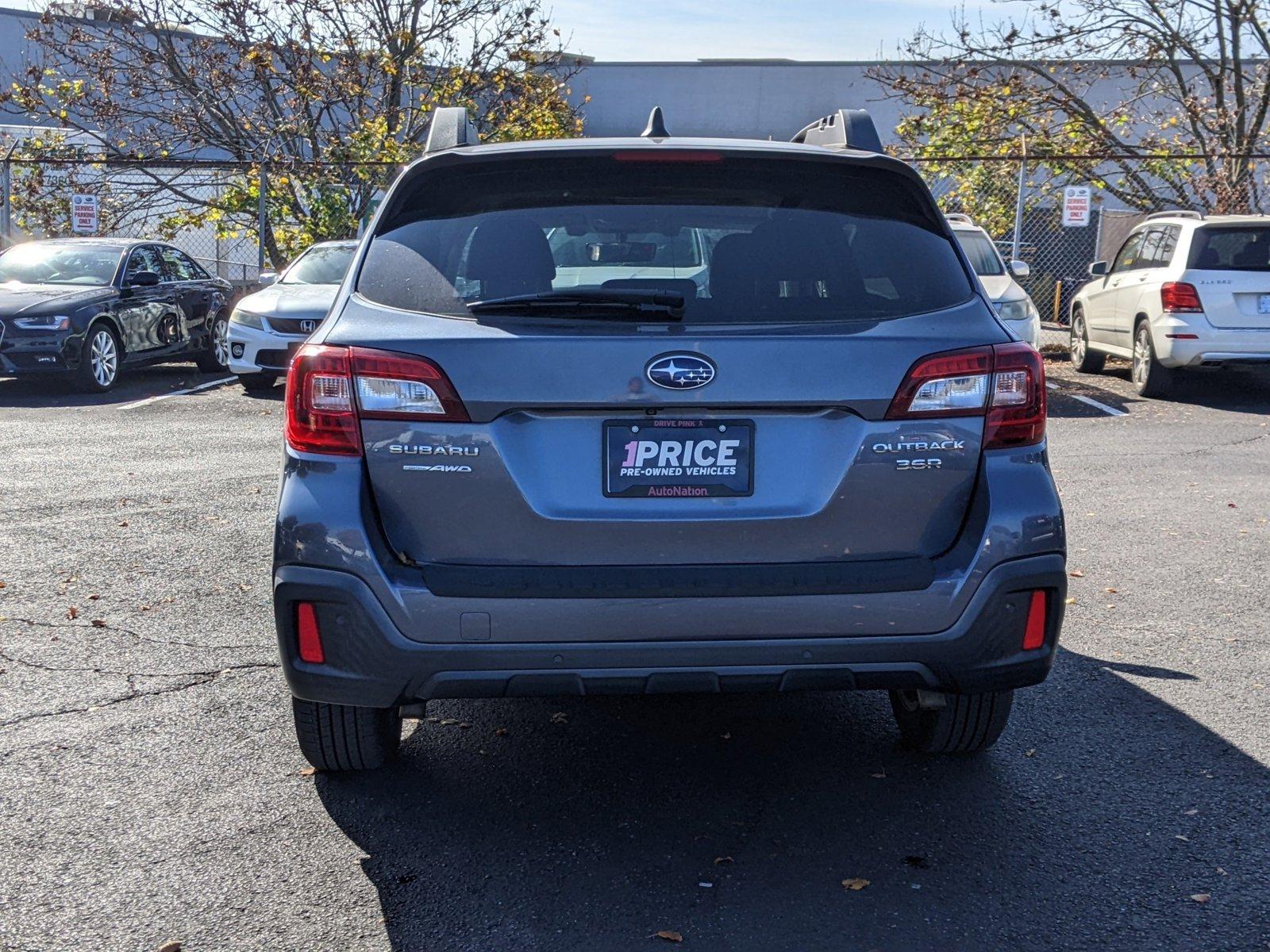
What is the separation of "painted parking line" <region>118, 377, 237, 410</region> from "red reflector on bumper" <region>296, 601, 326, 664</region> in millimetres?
10560

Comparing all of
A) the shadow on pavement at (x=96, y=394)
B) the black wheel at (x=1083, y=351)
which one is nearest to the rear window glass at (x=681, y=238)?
the shadow on pavement at (x=96, y=394)

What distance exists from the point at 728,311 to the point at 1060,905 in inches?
62.4

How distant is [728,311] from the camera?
3.37m

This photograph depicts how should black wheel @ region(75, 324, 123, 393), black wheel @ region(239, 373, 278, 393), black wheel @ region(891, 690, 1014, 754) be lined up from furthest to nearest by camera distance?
black wheel @ region(239, 373, 278, 393)
black wheel @ region(75, 324, 123, 393)
black wheel @ region(891, 690, 1014, 754)

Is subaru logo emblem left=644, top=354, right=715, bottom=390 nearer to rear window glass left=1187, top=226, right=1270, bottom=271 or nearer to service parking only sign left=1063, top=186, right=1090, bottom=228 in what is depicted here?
rear window glass left=1187, top=226, right=1270, bottom=271

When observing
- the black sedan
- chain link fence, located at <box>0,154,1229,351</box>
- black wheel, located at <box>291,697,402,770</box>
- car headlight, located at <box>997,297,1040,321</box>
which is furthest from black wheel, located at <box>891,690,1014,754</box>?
chain link fence, located at <box>0,154,1229,351</box>

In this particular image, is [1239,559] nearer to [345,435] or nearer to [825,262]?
[825,262]

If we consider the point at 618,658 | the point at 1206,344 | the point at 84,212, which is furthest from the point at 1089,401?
the point at 84,212

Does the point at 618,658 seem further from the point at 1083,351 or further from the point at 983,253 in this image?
the point at 1083,351

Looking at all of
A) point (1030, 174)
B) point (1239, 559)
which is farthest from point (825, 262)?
point (1030, 174)

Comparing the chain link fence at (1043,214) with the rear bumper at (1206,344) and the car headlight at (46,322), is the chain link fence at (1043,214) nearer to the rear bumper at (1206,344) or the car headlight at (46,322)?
the rear bumper at (1206,344)

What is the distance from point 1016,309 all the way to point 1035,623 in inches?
410

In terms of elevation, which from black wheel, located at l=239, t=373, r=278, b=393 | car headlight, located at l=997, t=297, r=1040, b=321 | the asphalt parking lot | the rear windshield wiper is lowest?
black wheel, located at l=239, t=373, r=278, b=393

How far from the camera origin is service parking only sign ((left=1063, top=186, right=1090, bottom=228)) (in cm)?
1742
